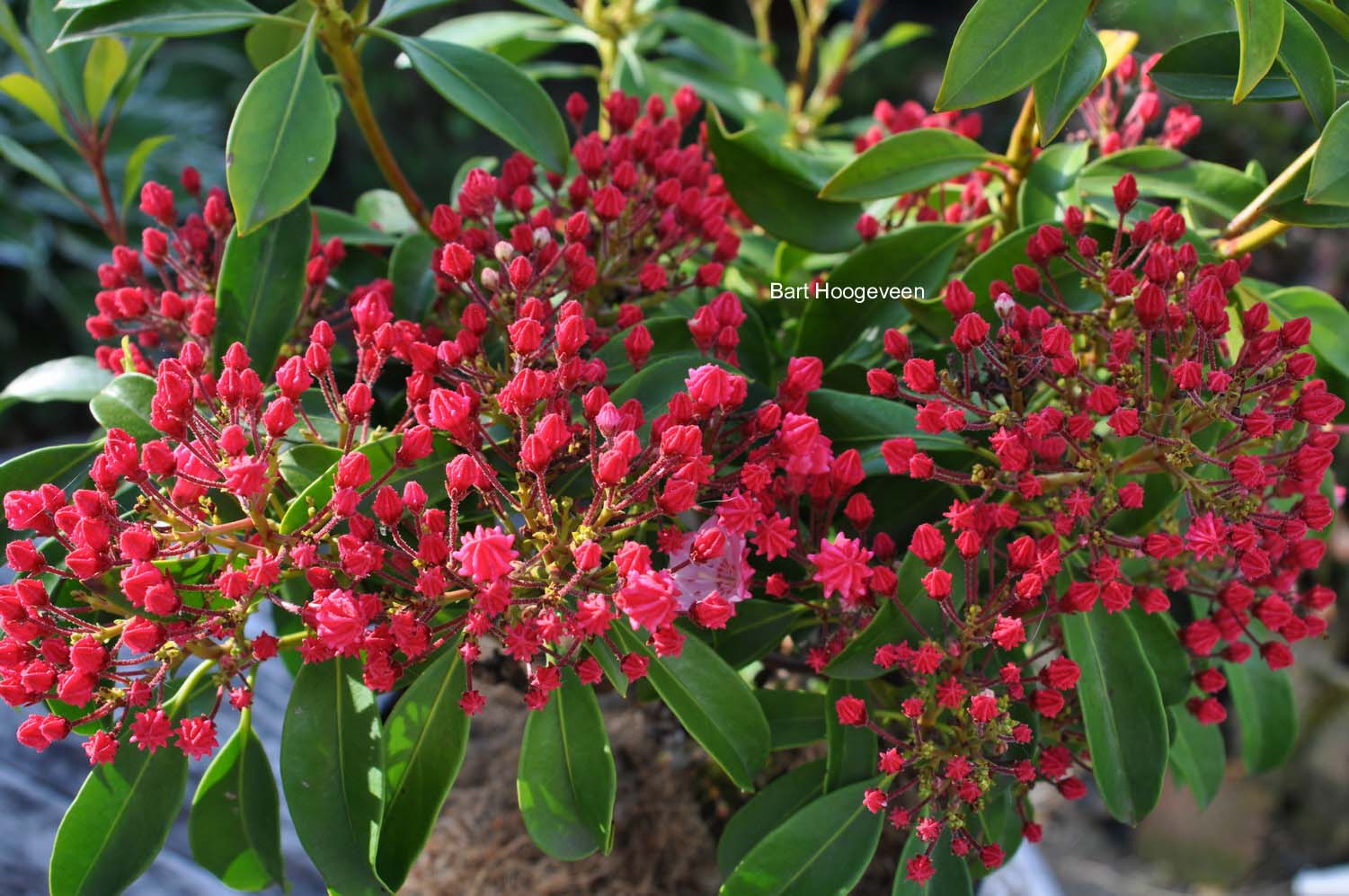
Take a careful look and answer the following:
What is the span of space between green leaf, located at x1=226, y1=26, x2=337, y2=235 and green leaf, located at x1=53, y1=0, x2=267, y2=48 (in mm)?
50

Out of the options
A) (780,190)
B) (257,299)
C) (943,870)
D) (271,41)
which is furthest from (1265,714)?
(271,41)

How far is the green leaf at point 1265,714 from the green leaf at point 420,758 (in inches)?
24.9

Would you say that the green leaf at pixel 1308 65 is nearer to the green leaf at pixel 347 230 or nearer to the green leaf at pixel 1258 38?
the green leaf at pixel 1258 38

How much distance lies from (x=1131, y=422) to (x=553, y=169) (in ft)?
1.35

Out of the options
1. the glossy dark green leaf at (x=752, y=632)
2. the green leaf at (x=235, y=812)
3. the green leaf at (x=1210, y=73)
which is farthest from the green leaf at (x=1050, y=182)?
the green leaf at (x=235, y=812)

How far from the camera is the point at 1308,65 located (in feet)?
2.10

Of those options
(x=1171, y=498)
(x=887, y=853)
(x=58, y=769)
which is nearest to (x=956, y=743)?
(x=1171, y=498)

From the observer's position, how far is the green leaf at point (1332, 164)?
0.61 m

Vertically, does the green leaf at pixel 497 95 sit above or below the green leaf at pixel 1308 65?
below

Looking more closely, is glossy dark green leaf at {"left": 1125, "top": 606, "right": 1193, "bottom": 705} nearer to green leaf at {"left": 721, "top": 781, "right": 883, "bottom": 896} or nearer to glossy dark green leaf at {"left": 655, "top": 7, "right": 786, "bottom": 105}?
green leaf at {"left": 721, "top": 781, "right": 883, "bottom": 896}

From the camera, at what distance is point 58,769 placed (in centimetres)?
118

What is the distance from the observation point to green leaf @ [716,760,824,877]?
76 centimetres

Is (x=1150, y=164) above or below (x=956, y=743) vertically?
above

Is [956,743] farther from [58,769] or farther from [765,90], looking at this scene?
[58,769]
